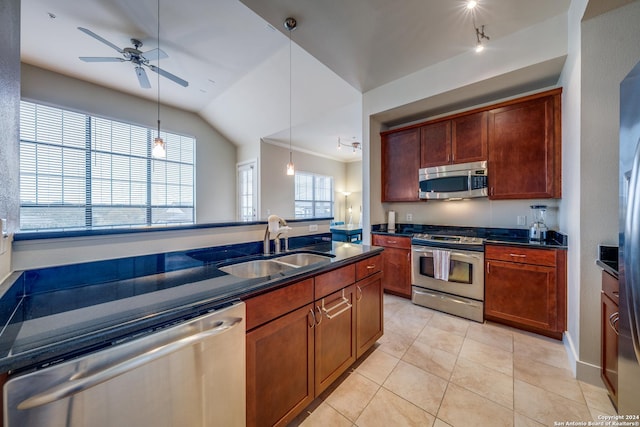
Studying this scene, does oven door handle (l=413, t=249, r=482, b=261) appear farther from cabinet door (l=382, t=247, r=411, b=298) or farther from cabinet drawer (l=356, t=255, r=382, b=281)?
cabinet drawer (l=356, t=255, r=382, b=281)

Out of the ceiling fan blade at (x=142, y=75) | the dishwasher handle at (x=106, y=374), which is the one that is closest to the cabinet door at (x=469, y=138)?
the dishwasher handle at (x=106, y=374)

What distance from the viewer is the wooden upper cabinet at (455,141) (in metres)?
2.88

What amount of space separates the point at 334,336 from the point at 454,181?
2.49m

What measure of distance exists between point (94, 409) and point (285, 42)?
154 inches

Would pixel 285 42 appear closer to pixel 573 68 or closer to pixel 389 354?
pixel 573 68

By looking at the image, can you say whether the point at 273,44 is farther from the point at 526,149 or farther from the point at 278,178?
the point at 526,149

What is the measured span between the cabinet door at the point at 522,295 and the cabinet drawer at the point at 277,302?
7.39 feet

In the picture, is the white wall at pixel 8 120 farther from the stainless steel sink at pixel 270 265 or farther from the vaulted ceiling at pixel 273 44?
the vaulted ceiling at pixel 273 44

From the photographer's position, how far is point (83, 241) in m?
1.20

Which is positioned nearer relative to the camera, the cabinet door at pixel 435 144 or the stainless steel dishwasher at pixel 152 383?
the stainless steel dishwasher at pixel 152 383

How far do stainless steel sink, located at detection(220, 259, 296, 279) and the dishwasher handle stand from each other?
709 mm

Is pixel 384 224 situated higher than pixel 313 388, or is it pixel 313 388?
pixel 384 224

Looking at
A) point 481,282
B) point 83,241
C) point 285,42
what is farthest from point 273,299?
point 285,42

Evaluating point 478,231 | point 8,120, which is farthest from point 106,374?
point 478,231
